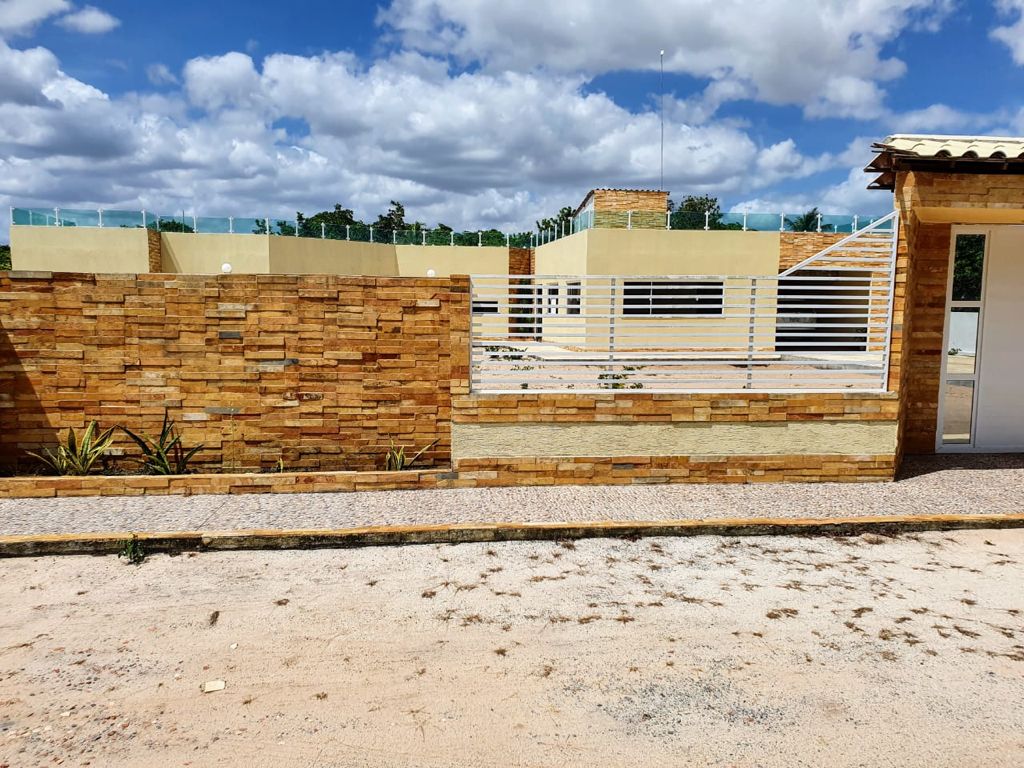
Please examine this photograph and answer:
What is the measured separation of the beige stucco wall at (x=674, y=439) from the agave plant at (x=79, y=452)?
3485 mm

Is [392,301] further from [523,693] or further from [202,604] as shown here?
[523,693]

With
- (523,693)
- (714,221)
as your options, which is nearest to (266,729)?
(523,693)

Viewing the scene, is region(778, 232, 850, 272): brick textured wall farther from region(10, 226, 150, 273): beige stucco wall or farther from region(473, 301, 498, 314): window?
region(10, 226, 150, 273): beige stucco wall

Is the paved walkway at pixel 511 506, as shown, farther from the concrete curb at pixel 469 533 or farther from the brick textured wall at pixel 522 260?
the brick textured wall at pixel 522 260

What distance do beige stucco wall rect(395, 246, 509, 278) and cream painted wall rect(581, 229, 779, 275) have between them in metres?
7.53

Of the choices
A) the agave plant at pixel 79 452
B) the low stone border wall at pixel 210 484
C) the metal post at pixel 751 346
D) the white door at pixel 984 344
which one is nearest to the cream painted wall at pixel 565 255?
the white door at pixel 984 344

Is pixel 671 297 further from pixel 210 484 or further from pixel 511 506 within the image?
pixel 210 484

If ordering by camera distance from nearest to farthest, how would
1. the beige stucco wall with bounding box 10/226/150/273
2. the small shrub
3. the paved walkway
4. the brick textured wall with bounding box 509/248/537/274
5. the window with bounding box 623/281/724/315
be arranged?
the small shrub < the paved walkway < the window with bounding box 623/281/724/315 < the beige stucco wall with bounding box 10/226/150/273 < the brick textured wall with bounding box 509/248/537/274

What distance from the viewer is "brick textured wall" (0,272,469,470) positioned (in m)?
6.87

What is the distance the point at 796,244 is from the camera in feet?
73.0

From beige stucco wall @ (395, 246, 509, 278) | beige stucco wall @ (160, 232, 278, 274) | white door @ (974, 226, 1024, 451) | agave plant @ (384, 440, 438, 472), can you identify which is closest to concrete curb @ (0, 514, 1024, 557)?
agave plant @ (384, 440, 438, 472)

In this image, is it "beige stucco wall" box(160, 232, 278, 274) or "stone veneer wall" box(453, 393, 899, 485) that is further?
"beige stucco wall" box(160, 232, 278, 274)

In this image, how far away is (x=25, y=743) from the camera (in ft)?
10.0

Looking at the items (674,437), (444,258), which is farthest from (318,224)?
(674,437)
